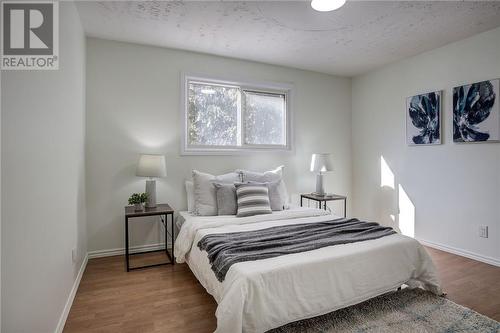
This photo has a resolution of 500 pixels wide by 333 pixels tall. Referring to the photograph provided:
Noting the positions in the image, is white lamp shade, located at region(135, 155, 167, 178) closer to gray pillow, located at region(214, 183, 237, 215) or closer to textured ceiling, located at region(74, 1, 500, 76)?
gray pillow, located at region(214, 183, 237, 215)

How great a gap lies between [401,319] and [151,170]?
2662 millimetres

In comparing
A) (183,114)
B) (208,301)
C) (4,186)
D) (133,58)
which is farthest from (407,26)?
(4,186)

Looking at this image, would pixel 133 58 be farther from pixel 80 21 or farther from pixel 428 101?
pixel 428 101

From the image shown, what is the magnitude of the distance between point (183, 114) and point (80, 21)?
1.42 m

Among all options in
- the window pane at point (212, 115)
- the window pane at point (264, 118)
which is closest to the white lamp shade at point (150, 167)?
the window pane at point (212, 115)

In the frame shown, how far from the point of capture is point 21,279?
1367mm

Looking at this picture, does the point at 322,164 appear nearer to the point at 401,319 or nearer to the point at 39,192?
the point at 401,319

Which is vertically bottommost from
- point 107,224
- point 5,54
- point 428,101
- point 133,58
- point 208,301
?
point 208,301

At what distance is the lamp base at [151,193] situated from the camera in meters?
3.19

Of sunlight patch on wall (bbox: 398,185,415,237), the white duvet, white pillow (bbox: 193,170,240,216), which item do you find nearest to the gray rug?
the white duvet

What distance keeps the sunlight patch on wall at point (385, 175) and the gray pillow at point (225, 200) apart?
250 centimetres

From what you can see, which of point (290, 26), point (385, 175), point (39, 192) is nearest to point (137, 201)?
point (39, 192)

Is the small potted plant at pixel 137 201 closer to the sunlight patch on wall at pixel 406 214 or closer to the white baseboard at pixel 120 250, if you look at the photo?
the white baseboard at pixel 120 250

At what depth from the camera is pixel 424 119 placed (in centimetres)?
367
